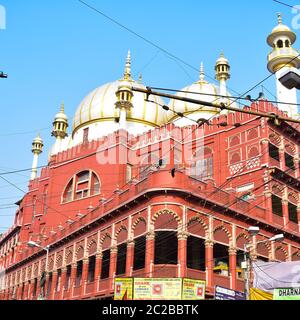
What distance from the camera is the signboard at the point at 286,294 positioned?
17152 millimetres

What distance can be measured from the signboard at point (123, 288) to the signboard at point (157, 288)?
44cm

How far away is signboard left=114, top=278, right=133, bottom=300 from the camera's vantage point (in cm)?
2417

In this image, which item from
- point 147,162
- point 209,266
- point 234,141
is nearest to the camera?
point 209,266

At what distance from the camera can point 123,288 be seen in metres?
24.5

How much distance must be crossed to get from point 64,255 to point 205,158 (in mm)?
12843

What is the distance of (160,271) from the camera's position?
25125 mm

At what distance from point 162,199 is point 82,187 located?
1475 centimetres

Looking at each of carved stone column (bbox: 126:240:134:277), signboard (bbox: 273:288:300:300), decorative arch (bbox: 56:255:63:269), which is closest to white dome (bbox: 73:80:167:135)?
decorative arch (bbox: 56:255:63:269)

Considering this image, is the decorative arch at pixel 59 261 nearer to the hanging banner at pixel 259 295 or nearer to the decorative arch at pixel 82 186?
the decorative arch at pixel 82 186

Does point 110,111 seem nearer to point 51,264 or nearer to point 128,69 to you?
point 128,69

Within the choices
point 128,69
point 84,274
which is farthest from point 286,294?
point 128,69

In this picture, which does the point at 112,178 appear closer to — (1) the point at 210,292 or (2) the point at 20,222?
(1) the point at 210,292

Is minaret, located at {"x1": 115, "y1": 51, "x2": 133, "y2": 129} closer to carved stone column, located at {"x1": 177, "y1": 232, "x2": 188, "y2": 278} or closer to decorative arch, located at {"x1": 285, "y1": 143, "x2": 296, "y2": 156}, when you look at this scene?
decorative arch, located at {"x1": 285, "y1": 143, "x2": 296, "y2": 156}
